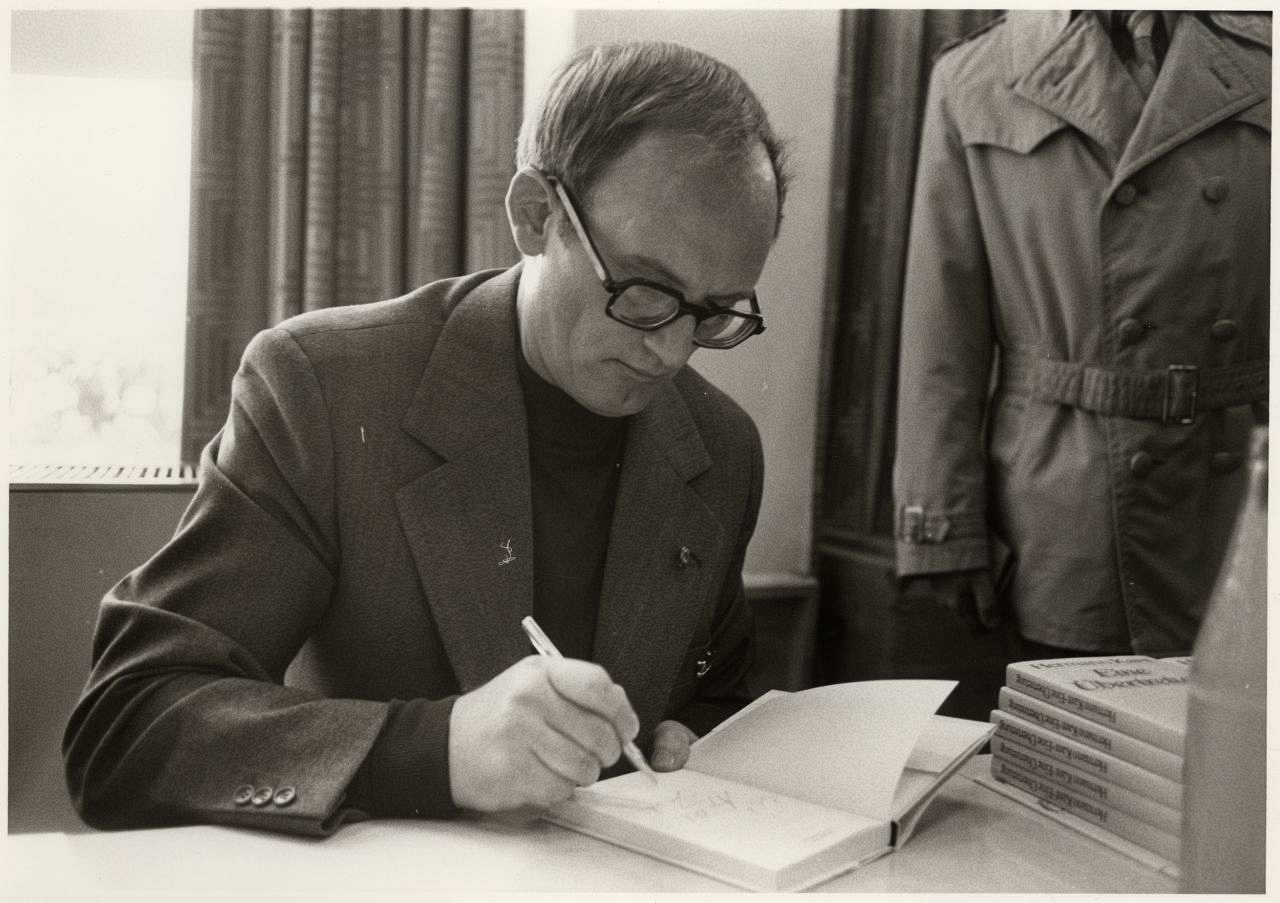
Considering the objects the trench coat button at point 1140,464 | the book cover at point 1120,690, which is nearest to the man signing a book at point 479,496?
the book cover at point 1120,690

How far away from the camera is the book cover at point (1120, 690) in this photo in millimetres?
875

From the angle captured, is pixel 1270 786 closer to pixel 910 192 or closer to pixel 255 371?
pixel 910 192

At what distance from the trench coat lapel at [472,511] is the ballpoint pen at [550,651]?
0.02 metres

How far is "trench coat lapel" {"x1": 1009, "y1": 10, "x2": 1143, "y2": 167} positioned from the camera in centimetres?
114

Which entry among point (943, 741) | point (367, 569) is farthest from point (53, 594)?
point (943, 741)

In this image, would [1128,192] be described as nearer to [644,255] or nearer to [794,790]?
[644,255]

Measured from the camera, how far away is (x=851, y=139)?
1.30 m

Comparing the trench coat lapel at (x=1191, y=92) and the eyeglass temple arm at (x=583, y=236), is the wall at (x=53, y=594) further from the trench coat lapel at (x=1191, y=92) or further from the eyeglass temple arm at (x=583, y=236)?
the trench coat lapel at (x=1191, y=92)

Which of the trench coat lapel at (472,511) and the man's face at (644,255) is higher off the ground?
the man's face at (644,255)

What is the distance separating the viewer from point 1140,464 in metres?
1.14

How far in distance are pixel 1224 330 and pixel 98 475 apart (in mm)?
1044

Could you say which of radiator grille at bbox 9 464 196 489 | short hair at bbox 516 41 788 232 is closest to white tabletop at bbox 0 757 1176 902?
radiator grille at bbox 9 464 196 489

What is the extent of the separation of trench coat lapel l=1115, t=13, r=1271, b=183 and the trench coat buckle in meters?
0.20

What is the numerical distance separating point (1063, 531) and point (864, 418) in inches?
9.7
